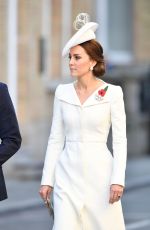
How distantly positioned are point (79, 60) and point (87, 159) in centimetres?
61

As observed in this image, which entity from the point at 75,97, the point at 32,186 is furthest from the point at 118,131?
the point at 32,186

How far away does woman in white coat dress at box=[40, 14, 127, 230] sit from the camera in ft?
18.3

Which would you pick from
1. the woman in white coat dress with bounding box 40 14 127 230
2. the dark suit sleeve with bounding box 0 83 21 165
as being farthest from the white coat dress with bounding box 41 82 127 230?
the dark suit sleeve with bounding box 0 83 21 165

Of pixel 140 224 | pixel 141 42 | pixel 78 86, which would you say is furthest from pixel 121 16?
pixel 78 86

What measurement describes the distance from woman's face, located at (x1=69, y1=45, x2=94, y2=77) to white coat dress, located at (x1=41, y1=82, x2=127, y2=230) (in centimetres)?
15

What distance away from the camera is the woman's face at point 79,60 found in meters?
5.66

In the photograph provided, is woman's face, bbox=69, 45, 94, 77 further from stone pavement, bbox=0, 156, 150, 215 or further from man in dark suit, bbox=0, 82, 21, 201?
stone pavement, bbox=0, 156, 150, 215

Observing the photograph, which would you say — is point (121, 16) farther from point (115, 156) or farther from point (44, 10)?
point (115, 156)

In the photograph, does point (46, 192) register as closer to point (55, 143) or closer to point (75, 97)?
point (55, 143)

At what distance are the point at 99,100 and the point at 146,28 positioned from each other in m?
15.3

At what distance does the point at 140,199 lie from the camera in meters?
13.8

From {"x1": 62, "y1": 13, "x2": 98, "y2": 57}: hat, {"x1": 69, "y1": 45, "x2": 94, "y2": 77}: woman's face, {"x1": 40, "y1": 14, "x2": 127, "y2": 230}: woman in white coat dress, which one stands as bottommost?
{"x1": 40, "y1": 14, "x2": 127, "y2": 230}: woman in white coat dress

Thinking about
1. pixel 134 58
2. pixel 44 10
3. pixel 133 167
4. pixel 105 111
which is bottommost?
pixel 133 167

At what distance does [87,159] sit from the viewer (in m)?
5.64
